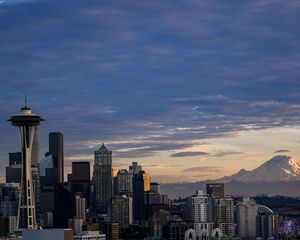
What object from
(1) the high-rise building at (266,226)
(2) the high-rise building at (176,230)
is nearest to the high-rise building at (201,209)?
(1) the high-rise building at (266,226)

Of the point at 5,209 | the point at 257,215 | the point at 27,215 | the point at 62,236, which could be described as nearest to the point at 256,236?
the point at 257,215

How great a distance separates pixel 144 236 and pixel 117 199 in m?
20.5

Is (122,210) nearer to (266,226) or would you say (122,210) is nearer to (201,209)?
(201,209)

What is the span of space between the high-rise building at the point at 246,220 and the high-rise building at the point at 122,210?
966 inches

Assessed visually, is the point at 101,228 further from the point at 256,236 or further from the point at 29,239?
the point at 29,239

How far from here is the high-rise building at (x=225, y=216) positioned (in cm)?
17975

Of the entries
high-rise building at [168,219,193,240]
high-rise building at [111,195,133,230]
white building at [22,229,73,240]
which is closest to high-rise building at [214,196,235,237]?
high-rise building at [168,219,193,240]

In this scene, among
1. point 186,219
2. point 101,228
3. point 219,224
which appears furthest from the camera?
point 186,219

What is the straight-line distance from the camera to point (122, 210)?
7534 inches

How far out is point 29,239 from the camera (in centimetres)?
9500

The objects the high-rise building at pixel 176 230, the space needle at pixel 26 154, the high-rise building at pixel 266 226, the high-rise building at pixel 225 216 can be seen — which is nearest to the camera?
the space needle at pixel 26 154

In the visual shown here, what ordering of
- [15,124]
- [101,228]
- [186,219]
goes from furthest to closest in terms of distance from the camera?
[186,219] → [101,228] → [15,124]

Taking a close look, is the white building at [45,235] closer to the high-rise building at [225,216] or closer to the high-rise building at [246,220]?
the high-rise building at [225,216]

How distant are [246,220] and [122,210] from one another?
28107 mm
